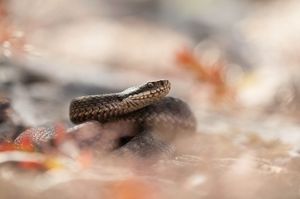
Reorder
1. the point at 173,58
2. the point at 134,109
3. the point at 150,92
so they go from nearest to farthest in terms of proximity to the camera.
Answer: the point at 150,92 → the point at 134,109 → the point at 173,58

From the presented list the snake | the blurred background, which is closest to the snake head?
the snake

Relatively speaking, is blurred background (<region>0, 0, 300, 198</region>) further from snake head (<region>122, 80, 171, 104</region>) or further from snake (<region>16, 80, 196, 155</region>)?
snake head (<region>122, 80, 171, 104</region>)

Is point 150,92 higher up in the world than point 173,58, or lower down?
lower down

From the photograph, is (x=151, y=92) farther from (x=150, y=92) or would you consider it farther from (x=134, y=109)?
(x=134, y=109)

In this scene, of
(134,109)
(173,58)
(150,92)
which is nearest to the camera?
(150,92)

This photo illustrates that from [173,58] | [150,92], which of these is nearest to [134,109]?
[150,92]

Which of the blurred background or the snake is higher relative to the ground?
the blurred background

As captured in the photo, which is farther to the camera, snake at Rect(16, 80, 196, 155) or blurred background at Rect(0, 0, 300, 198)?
blurred background at Rect(0, 0, 300, 198)

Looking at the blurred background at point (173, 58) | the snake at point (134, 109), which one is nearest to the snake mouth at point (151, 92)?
the snake at point (134, 109)
